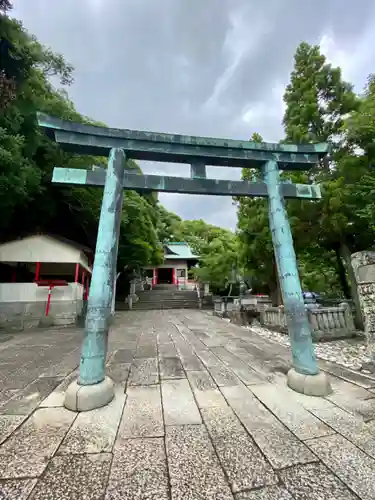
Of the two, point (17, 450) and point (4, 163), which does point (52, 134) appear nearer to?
point (17, 450)

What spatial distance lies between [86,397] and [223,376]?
184 cm

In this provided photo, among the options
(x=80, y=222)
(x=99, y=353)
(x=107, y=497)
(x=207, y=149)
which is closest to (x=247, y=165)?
(x=207, y=149)

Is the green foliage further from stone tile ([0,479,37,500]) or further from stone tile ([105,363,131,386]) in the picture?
stone tile ([0,479,37,500])

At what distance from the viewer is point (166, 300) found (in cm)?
1886

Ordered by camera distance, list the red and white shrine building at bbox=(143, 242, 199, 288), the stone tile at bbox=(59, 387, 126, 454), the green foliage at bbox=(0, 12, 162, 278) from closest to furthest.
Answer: the stone tile at bbox=(59, 387, 126, 454)
the green foliage at bbox=(0, 12, 162, 278)
the red and white shrine building at bbox=(143, 242, 199, 288)

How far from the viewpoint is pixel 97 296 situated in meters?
2.66

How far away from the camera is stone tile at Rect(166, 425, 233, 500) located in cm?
127

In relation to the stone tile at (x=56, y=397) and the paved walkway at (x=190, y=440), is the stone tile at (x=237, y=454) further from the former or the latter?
the stone tile at (x=56, y=397)

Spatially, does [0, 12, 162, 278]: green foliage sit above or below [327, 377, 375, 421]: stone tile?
above

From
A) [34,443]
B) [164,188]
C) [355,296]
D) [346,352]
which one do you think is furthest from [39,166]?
[355,296]

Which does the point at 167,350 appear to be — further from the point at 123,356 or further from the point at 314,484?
the point at 314,484

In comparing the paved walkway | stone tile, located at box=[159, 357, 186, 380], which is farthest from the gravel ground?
stone tile, located at box=[159, 357, 186, 380]

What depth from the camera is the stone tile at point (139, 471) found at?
1.26 m

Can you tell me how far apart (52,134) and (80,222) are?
1008 centimetres
